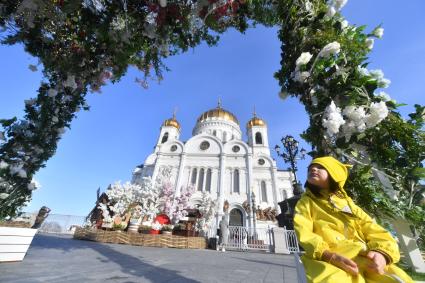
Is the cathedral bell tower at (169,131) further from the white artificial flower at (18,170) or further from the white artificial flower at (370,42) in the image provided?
the white artificial flower at (370,42)

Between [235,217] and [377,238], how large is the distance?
25658mm

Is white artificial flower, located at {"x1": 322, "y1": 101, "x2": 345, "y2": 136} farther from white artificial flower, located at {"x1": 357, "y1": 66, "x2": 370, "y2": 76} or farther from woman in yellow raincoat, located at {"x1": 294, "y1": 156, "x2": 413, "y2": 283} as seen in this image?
white artificial flower, located at {"x1": 357, "y1": 66, "x2": 370, "y2": 76}

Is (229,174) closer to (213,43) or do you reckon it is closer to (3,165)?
(213,43)

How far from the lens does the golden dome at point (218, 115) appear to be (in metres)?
41.2

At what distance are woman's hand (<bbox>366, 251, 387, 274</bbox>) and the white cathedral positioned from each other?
23.8 meters

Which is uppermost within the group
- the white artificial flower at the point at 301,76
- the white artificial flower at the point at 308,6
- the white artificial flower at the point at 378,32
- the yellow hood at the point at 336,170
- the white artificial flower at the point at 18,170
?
the white artificial flower at the point at 308,6

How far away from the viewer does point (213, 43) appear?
3826 millimetres

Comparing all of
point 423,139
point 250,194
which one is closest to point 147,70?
point 423,139

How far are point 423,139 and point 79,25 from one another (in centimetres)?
441

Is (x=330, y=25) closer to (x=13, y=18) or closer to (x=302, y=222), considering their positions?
(x=302, y=222)

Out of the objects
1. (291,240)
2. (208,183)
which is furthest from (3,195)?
(208,183)

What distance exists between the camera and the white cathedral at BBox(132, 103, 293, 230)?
1009 inches

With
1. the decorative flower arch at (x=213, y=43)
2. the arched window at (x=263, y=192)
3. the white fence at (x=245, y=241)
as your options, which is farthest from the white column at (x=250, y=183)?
the decorative flower arch at (x=213, y=43)

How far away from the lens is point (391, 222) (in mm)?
1720
